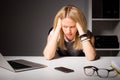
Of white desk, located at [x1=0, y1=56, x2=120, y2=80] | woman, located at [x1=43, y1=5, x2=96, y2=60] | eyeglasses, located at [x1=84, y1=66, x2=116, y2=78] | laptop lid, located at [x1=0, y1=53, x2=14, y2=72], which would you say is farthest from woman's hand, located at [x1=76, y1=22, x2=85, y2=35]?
laptop lid, located at [x1=0, y1=53, x2=14, y2=72]

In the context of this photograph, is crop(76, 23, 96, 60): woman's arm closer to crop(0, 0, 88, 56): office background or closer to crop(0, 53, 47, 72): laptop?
crop(0, 53, 47, 72): laptop

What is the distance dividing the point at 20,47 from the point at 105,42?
1302 millimetres

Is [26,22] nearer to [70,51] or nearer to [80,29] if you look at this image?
[70,51]

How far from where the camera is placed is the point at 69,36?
6.66ft

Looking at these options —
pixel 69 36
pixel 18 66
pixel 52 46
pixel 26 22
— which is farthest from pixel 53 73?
pixel 26 22

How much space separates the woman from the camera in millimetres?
1786

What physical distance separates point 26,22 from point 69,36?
150 cm

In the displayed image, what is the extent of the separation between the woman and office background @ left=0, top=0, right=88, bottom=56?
1368 mm

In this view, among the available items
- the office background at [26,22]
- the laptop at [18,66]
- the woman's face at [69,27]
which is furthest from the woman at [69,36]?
the office background at [26,22]

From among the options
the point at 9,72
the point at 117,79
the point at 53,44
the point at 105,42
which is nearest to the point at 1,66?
the point at 9,72

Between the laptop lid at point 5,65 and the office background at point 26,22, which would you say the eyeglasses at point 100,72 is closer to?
the laptop lid at point 5,65

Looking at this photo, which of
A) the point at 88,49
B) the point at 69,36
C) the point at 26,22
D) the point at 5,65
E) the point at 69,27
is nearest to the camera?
the point at 5,65

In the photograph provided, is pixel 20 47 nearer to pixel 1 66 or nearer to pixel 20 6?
pixel 20 6

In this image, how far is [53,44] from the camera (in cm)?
183
